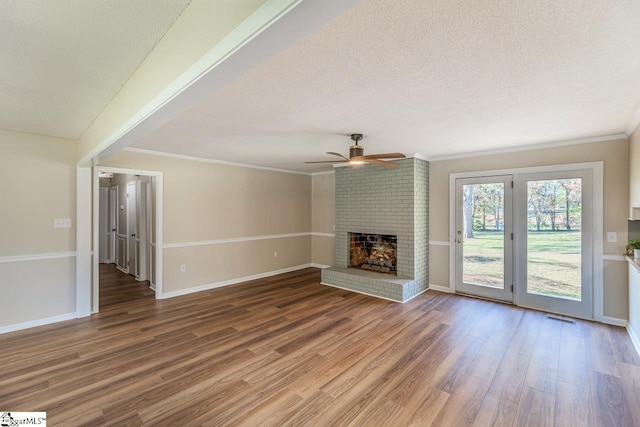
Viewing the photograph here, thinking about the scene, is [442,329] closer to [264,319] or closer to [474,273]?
[474,273]

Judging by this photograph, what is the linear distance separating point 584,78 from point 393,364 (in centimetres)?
276

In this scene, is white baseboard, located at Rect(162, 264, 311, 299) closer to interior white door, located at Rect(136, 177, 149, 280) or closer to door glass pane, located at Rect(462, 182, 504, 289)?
interior white door, located at Rect(136, 177, 149, 280)

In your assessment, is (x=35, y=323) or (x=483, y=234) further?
(x=483, y=234)

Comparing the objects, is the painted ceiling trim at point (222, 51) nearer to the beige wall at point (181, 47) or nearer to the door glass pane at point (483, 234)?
the beige wall at point (181, 47)

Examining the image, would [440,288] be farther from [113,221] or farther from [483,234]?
[113,221]

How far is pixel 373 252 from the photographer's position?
5.72 m

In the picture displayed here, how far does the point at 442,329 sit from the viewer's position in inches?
137

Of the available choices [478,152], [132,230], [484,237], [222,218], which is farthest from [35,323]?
[478,152]

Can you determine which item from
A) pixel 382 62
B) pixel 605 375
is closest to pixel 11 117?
pixel 382 62

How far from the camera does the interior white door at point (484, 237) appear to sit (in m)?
4.36

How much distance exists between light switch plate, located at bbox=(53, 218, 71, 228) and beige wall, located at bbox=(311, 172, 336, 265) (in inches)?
185

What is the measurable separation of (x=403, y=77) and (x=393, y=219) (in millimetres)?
3348

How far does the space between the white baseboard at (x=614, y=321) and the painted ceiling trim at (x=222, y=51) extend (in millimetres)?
5082

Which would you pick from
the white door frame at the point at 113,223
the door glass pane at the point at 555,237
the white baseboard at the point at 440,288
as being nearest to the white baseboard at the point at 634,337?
the door glass pane at the point at 555,237
